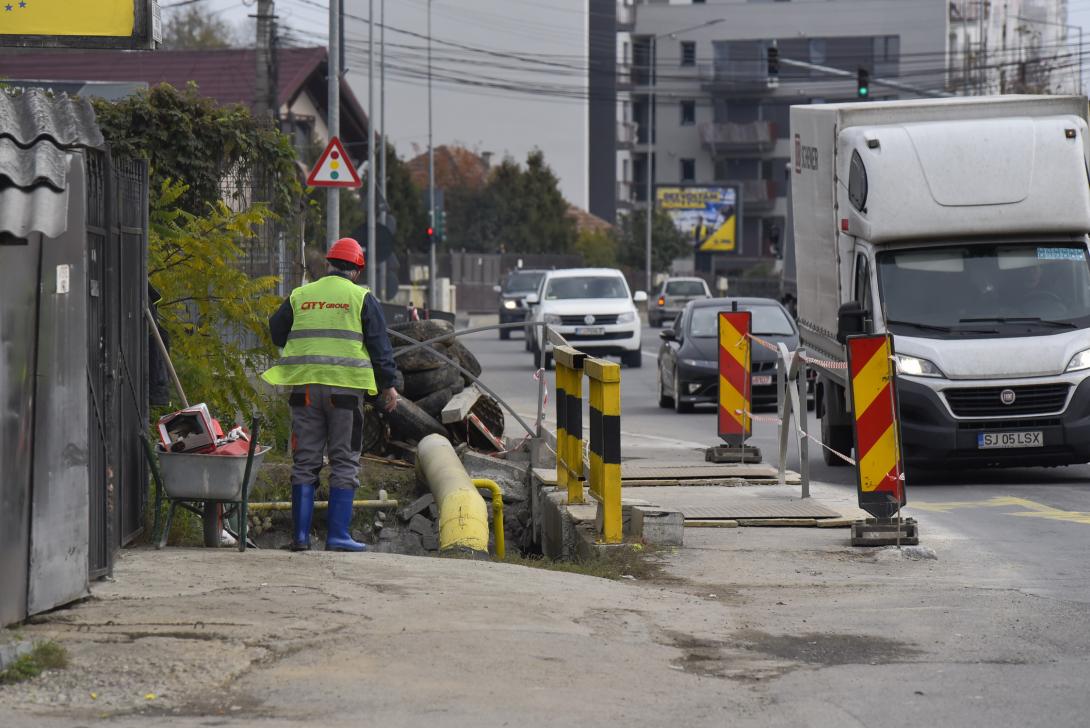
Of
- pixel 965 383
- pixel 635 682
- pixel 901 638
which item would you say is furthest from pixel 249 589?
pixel 965 383

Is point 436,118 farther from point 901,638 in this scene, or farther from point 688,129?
point 901,638

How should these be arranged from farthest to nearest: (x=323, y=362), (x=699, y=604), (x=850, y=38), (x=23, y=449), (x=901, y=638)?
(x=850, y=38)
(x=323, y=362)
(x=699, y=604)
(x=901, y=638)
(x=23, y=449)

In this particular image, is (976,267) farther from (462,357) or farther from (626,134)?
(626,134)

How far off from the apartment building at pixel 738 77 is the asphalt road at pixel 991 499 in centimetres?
7195

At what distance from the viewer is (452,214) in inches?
3519

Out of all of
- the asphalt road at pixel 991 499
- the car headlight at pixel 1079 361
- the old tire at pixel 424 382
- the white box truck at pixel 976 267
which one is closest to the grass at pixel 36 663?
the asphalt road at pixel 991 499

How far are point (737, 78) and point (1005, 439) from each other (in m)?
85.3

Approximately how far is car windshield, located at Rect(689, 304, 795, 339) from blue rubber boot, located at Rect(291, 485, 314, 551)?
14.3 metres

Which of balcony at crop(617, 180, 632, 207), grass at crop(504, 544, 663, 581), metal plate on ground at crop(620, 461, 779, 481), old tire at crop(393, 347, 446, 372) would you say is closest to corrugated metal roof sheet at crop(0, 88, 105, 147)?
grass at crop(504, 544, 663, 581)

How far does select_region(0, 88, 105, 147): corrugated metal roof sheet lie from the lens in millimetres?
7195

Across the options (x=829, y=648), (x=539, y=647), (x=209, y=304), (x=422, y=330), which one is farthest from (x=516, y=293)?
(x=539, y=647)

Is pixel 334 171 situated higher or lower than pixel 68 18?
higher

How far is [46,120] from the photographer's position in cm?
740

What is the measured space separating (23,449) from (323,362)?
3052 mm
